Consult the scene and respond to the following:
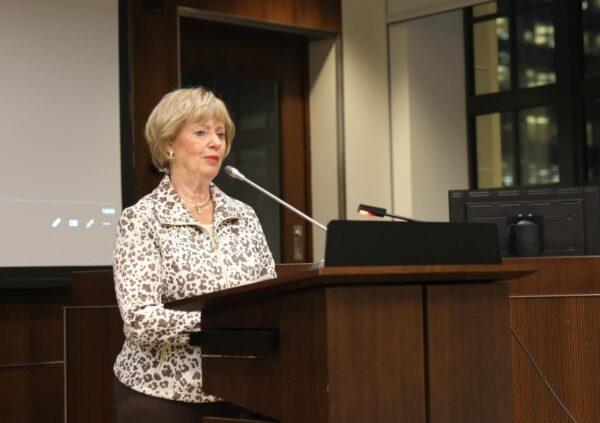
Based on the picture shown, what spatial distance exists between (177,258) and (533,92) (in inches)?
183

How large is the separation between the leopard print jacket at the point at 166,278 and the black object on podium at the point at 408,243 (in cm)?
58

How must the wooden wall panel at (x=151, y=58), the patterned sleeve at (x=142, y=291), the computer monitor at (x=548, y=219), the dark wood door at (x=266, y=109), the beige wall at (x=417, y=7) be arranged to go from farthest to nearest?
1. the beige wall at (x=417, y=7)
2. the dark wood door at (x=266, y=109)
3. the wooden wall panel at (x=151, y=58)
4. the computer monitor at (x=548, y=219)
5. the patterned sleeve at (x=142, y=291)

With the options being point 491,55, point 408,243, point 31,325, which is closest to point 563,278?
point 408,243

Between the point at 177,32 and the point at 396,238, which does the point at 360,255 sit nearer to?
the point at 396,238

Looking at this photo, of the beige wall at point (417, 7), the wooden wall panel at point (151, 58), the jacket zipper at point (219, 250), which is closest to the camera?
the jacket zipper at point (219, 250)

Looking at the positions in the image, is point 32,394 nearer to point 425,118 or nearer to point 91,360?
point 91,360

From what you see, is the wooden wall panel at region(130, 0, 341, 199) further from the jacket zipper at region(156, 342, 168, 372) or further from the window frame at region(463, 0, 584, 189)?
the jacket zipper at region(156, 342, 168, 372)

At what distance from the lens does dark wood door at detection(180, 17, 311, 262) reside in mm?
5742

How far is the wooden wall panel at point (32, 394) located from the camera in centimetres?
462

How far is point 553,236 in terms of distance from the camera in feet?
13.5

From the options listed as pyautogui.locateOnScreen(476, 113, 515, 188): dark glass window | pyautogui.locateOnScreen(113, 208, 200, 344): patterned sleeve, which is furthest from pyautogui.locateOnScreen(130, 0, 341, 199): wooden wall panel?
pyautogui.locateOnScreen(113, 208, 200, 344): patterned sleeve

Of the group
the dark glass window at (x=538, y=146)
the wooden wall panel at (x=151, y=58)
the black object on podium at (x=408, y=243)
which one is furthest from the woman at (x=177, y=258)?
the dark glass window at (x=538, y=146)

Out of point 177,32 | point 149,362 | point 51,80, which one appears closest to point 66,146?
point 51,80

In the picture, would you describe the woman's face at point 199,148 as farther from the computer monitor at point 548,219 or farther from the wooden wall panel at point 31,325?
the wooden wall panel at point 31,325
